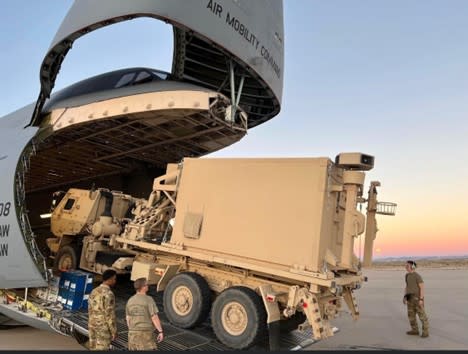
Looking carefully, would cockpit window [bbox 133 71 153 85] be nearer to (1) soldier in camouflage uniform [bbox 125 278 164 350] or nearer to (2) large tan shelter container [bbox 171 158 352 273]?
(2) large tan shelter container [bbox 171 158 352 273]

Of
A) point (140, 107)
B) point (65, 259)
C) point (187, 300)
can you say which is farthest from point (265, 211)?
point (65, 259)

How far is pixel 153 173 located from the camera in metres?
13.3

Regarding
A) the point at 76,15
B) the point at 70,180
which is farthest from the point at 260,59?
the point at 70,180

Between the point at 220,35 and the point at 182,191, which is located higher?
the point at 220,35

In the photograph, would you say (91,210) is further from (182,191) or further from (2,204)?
(182,191)

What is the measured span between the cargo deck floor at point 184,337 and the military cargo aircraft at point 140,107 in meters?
1.32

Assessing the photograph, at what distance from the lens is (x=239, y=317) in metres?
6.30

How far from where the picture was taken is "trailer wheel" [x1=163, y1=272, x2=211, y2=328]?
6.75 m

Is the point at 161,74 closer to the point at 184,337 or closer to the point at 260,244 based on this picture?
the point at 260,244

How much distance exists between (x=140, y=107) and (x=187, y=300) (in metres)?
3.83

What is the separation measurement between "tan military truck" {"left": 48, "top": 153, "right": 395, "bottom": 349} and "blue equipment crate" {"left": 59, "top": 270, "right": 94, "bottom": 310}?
1.08m

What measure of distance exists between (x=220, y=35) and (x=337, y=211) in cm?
466

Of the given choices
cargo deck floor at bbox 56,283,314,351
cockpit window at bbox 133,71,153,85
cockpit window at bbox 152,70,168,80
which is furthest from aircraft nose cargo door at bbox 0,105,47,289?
cockpit window at bbox 152,70,168,80

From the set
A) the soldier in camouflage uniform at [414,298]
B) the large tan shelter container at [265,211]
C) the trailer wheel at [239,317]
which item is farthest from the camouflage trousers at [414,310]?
the trailer wheel at [239,317]
